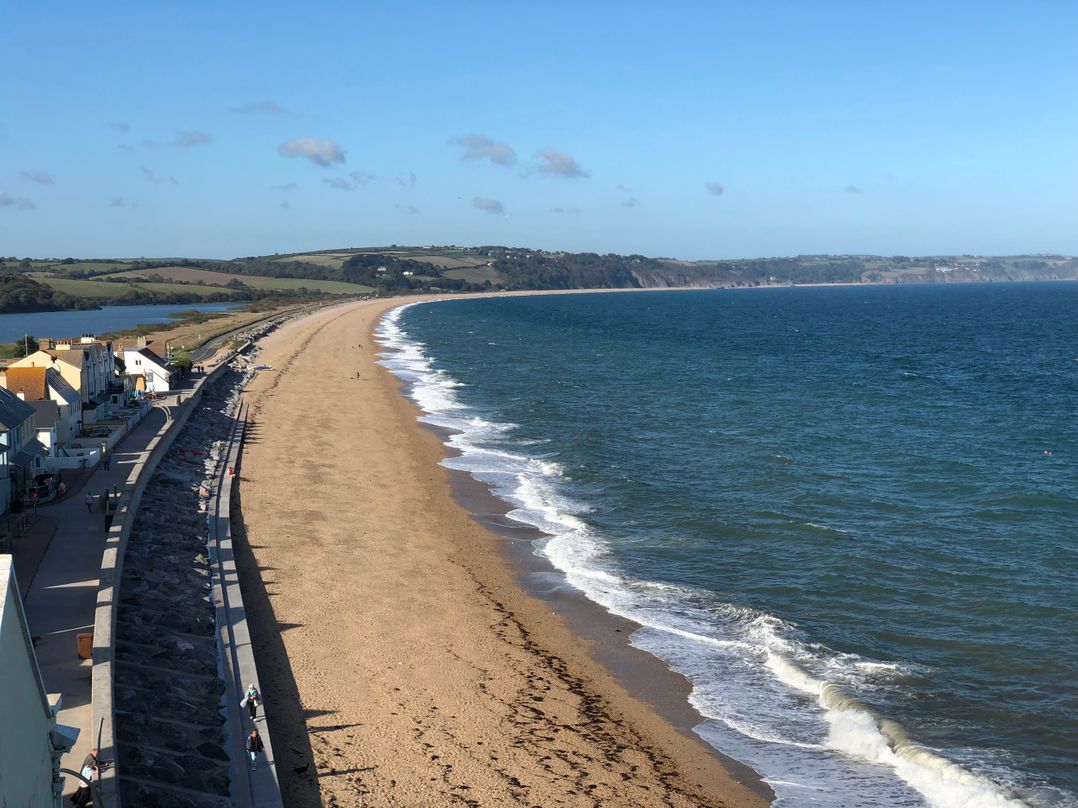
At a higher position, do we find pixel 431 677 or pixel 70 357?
pixel 70 357

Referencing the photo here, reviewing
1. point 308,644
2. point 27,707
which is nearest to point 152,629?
point 308,644

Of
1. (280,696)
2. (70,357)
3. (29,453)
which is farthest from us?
(70,357)

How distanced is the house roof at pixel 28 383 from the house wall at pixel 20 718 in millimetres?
25864

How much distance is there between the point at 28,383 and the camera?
35.0 meters

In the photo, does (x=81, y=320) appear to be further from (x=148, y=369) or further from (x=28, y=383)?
(x=28, y=383)

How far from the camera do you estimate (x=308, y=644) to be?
68.6 ft

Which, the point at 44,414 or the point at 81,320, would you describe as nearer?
the point at 44,414

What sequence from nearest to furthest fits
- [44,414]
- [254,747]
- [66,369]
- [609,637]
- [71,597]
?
[254,747]
[71,597]
[609,637]
[44,414]
[66,369]

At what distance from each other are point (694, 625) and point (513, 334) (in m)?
94.5

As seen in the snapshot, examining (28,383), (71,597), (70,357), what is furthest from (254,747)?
(70,357)

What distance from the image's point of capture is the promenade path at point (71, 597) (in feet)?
51.4

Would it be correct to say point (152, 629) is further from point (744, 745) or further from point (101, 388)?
point (101, 388)

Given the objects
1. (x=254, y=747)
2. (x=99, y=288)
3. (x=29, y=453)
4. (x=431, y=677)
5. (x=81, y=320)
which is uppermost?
(x=99, y=288)

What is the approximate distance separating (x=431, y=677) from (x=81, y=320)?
132m
